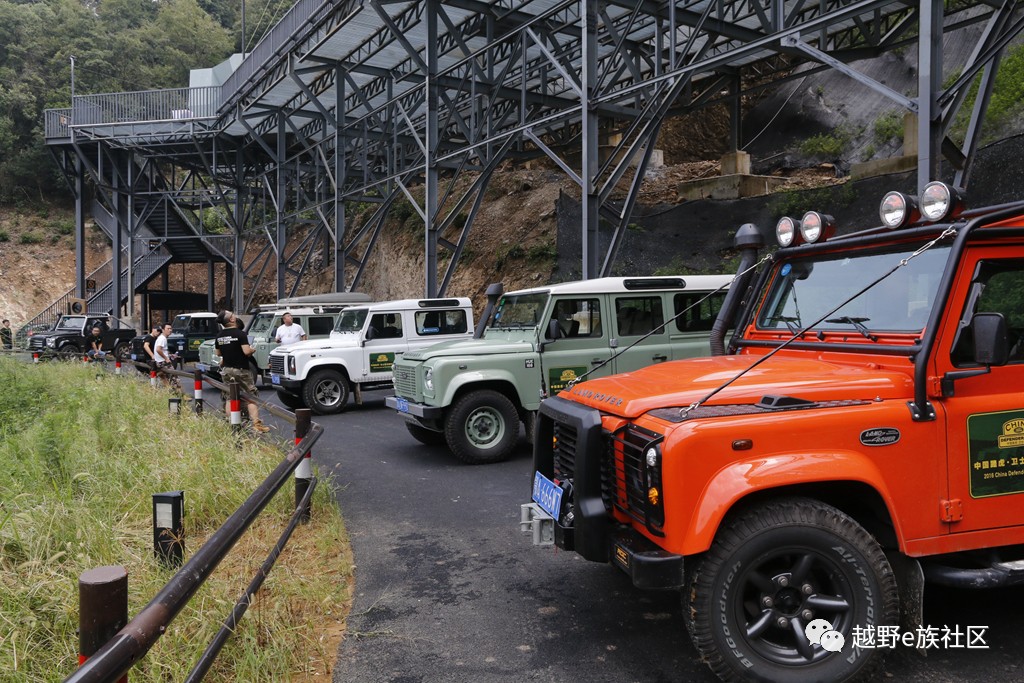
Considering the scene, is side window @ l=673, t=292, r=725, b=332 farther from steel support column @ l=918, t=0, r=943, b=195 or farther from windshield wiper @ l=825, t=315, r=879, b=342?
windshield wiper @ l=825, t=315, r=879, b=342

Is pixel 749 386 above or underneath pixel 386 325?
underneath

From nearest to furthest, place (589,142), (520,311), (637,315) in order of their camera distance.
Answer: (637,315) < (520,311) < (589,142)

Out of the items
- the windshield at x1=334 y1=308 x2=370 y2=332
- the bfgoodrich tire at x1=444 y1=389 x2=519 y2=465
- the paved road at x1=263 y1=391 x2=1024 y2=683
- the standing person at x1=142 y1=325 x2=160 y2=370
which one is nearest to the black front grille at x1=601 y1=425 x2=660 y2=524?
the paved road at x1=263 y1=391 x2=1024 y2=683

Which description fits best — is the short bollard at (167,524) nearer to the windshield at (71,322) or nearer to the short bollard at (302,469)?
the short bollard at (302,469)

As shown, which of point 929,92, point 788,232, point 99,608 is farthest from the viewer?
point 929,92

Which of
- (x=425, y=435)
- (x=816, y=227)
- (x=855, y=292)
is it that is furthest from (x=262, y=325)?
(x=855, y=292)

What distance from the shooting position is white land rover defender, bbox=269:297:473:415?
40.7 feet

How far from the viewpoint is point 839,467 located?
3.17 m

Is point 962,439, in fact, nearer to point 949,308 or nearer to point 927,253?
point 949,308

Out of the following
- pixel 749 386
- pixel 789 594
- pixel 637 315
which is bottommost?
pixel 789 594

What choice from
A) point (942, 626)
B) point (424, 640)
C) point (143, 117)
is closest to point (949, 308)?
point (942, 626)

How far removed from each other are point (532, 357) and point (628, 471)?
197 inches

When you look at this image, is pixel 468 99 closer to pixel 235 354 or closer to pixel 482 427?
pixel 235 354

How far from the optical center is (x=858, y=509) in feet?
11.5
